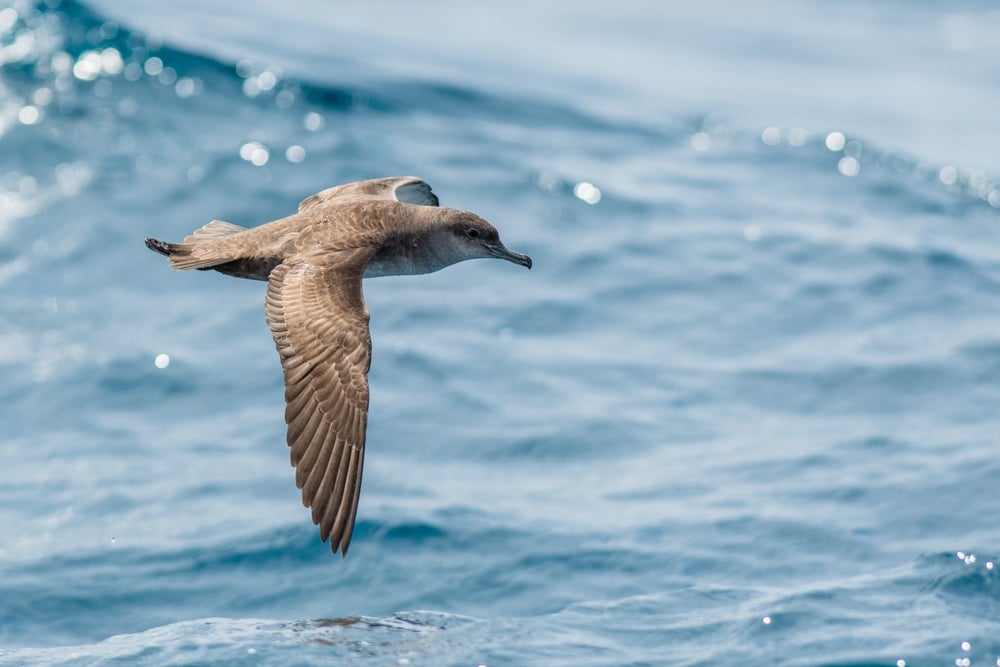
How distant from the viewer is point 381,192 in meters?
8.45

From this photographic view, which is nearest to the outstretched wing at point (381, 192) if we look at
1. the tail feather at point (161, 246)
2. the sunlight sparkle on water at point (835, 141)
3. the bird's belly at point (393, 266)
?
the bird's belly at point (393, 266)

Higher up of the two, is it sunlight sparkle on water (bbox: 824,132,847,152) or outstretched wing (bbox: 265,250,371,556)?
sunlight sparkle on water (bbox: 824,132,847,152)

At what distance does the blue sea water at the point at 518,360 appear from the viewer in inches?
348

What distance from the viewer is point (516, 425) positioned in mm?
11086

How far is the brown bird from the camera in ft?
21.5

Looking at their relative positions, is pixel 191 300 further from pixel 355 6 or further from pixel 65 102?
pixel 355 6

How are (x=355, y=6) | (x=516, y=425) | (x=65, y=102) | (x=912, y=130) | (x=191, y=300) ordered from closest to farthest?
1. (x=516, y=425)
2. (x=191, y=300)
3. (x=65, y=102)
4. (x=912, y=130)
5. (x=355, y=6)

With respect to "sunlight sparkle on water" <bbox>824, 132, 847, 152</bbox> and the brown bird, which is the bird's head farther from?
"sunlight sparkle on water" <bbox>824, 132, 847, 152</bbox>

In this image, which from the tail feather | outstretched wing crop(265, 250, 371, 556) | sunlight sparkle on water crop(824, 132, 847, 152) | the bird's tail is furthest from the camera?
sunlight sparkle on water crop(824, 132, 847, 152)

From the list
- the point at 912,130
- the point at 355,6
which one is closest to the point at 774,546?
the point at 912,130

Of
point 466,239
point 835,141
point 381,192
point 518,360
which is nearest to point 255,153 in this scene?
point 518,360

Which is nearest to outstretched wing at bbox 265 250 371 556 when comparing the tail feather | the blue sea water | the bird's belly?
the bird's belly

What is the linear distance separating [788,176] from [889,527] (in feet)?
22.0

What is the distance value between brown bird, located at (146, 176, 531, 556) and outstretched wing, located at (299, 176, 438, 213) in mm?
88
